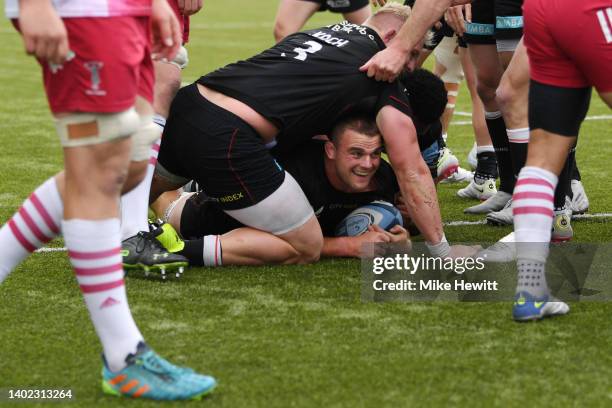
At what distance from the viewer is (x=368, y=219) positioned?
5.50 meters

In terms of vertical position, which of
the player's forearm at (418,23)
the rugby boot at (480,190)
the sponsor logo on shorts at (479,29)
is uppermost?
the player's forearm at (418,23)

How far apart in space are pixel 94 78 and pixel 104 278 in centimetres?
61

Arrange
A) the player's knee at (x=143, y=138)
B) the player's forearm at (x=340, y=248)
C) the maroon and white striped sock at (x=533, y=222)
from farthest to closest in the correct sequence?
the player's forearm at (x=340, y=248)
the maroon and white striped sock at (x=533, y=222)
the player's knee at (x=143, y=138)

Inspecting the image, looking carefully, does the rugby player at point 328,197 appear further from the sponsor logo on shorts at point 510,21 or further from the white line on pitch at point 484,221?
the sponsor logo on shorts at point 510,21

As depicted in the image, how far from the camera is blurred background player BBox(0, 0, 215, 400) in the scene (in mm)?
3217

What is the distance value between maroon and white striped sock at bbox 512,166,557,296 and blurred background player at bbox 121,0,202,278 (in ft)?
5.03

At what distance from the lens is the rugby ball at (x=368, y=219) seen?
5.49 meters

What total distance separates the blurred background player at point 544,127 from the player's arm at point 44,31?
73.3 inches

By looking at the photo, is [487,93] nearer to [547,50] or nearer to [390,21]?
[390,21]

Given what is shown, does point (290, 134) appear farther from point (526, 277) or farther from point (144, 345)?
point (144, 345)

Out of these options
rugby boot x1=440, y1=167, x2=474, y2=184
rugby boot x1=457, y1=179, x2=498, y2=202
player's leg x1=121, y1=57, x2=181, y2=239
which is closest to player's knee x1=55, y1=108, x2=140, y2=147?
player's leg x1=121, y1=57, x2=181, y2=239

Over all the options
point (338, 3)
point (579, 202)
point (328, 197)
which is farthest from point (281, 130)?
point (338, 3)

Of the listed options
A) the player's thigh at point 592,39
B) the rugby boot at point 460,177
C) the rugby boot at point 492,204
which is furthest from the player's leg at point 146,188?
the rugby boot at point 460,177

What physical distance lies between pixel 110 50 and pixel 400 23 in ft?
8.11
